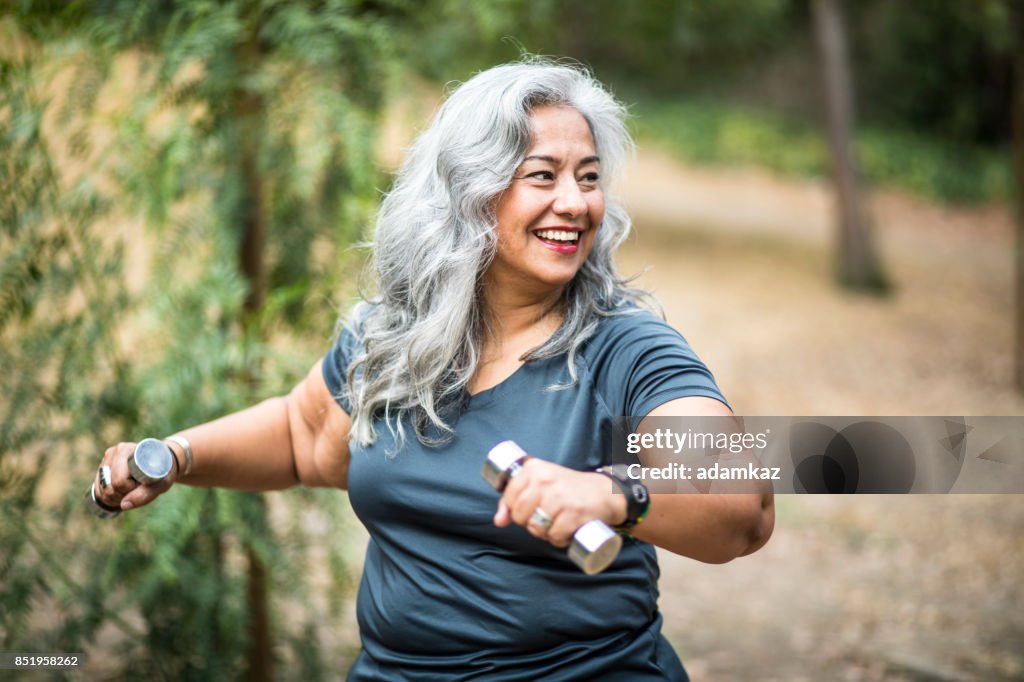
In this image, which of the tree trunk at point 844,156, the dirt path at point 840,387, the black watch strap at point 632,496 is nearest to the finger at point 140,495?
the black watch strap at point 632,496

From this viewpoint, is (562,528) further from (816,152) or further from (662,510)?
(816,152)

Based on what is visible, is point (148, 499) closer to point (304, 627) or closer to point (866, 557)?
point (304, 627)

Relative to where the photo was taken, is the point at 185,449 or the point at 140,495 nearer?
the point at 140,495

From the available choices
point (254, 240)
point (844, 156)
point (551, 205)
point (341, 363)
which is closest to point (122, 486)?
point (341, 363)

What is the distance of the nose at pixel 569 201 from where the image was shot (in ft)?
6.14

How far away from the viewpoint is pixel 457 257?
196 cm

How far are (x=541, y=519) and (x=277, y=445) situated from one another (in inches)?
40.0

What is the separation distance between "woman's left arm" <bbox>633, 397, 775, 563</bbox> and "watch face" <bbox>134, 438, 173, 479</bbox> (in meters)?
0.98

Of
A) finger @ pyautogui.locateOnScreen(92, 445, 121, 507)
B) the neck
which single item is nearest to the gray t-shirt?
the neck

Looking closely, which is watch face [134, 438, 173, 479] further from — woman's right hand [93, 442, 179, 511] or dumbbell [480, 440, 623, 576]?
dumbbell [480, 440, 623, 576]

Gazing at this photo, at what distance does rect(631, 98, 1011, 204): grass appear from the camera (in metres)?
18.8

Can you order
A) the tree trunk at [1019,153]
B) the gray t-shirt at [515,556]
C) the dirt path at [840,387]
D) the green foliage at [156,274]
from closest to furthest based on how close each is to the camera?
the gray t-shirt at [515,556], the green foliage at [156,274], the dirt path at [840,387], the tree trunk at [1019,153]

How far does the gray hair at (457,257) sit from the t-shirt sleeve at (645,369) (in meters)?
0.06

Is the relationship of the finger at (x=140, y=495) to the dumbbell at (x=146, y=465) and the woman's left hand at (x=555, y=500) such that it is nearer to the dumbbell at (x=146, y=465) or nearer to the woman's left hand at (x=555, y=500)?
the dumbbell at (x=146, y=465)
